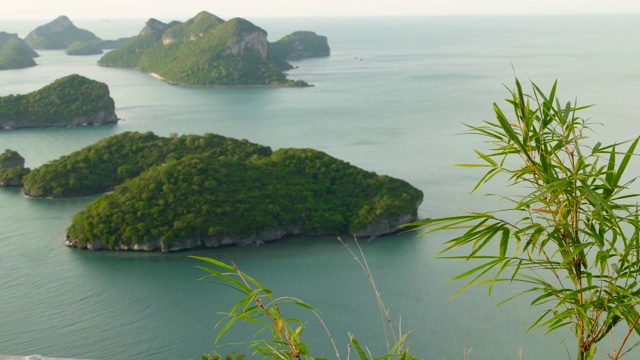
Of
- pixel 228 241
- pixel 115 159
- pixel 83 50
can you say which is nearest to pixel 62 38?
pixel 83 50

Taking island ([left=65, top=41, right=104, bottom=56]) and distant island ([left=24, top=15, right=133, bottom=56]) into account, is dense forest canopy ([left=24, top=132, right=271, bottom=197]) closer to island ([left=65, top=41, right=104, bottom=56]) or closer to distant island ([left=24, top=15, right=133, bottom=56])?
island ([left=65, top=41, right=104, bottom=56])

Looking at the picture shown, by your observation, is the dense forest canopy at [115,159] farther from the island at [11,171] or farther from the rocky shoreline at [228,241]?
the rocky shoreline at [228,241]

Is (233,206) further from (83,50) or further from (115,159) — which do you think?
(83,50)

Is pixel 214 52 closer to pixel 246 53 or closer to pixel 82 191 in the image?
pixel 246 53

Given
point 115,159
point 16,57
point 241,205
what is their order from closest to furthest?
point 241,205 → point 115,159 → point 16,57

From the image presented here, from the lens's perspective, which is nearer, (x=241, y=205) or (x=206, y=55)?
(x=241, y=205)

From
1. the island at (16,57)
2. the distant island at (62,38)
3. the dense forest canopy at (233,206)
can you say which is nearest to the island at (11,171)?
the dense forest canopy at (233,206)

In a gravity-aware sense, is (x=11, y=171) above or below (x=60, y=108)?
below

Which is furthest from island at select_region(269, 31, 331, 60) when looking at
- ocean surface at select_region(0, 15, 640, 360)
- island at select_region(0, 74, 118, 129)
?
island at select_region(0, 74, 118, 129)
